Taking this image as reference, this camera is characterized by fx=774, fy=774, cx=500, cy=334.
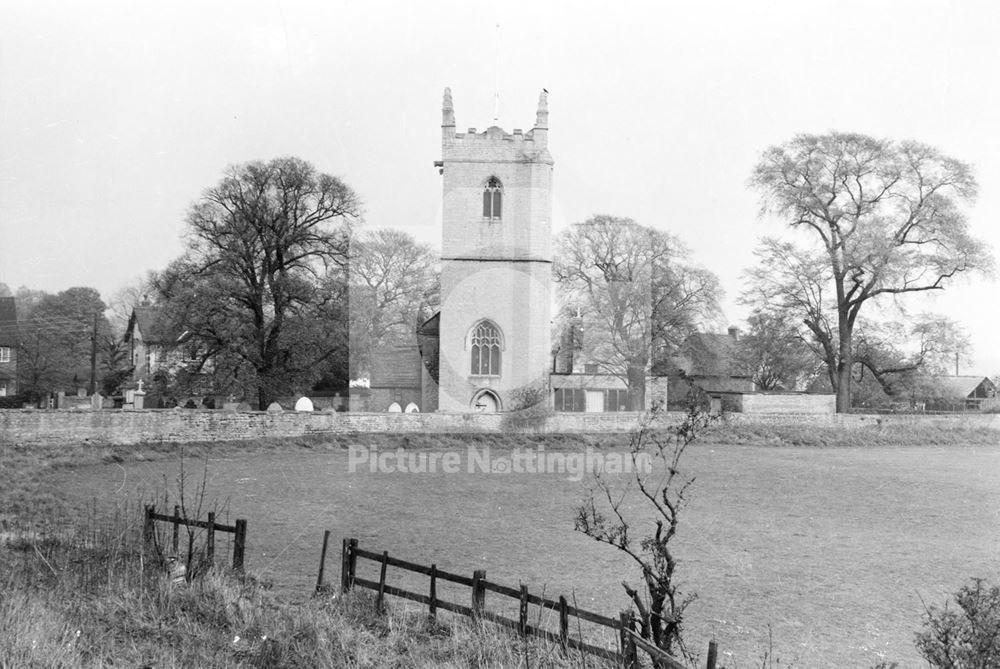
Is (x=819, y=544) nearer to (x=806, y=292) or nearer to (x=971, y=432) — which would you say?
(x=806, y=292)

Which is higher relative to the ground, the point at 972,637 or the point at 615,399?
the point at 615,399

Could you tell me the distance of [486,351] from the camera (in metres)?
33.1

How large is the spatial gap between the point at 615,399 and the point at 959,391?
32929 mm

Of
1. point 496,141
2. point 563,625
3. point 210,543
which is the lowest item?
point 563,625

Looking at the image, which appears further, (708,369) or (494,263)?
(708,369)

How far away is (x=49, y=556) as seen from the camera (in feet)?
29.3

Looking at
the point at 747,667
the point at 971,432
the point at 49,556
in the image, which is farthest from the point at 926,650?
the point at 971,432

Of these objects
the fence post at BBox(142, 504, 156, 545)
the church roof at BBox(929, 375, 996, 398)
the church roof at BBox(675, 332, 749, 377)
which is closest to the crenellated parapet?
the church roof at BBox(675, 332, 749, 377)

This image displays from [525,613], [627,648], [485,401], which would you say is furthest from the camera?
[485,401]

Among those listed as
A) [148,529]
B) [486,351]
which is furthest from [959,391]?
[148,529]

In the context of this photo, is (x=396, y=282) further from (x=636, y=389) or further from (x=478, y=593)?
(x=478, y=593)

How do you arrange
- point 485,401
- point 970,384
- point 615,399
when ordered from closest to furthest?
point 485,401 → point 615,399 → point 970,384

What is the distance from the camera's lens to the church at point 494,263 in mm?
32781

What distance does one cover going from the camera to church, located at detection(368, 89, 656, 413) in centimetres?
3278
